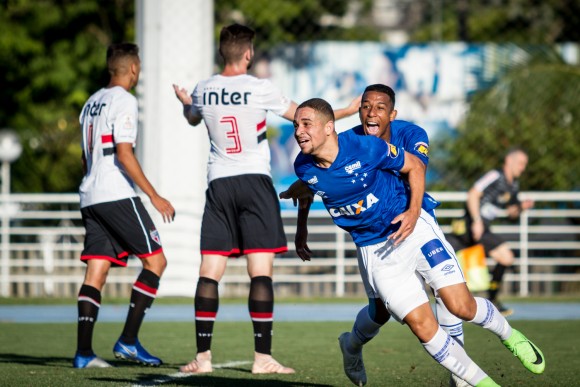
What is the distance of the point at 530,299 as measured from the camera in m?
16.0

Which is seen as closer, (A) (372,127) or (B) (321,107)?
(B) (321,107)

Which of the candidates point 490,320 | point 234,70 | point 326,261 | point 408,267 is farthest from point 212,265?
point 326,261

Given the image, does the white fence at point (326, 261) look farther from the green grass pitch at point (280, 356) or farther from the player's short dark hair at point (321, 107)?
the player's short dark hair at point (321, 107)

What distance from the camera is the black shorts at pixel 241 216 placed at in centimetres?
798

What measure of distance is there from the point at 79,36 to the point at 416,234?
58.4 ft

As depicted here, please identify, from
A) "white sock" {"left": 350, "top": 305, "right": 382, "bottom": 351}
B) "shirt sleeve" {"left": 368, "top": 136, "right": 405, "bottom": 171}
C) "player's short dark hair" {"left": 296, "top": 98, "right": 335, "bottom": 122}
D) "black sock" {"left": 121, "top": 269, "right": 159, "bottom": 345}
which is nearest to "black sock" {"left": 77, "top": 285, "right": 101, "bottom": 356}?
"black sock" {"left": 121, "top": 269, "right": 159, "bottom": 345}

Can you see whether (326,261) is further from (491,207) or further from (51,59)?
(51,59)

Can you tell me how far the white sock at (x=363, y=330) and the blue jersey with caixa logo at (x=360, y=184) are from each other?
0.62 metres

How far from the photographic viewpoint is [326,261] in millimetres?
16922

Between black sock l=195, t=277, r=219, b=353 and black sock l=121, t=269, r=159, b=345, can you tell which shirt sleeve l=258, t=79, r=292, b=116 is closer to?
black sock l=195, t=277, r=219, b=353

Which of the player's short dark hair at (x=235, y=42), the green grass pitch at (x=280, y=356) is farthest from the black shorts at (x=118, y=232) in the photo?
the player's short dark hair at (x=235, y=42)

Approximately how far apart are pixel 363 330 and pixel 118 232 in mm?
2427

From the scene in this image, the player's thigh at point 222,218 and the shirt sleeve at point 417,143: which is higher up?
the shirt sleeve at point 417,143

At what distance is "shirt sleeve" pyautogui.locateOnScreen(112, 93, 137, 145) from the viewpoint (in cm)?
813
